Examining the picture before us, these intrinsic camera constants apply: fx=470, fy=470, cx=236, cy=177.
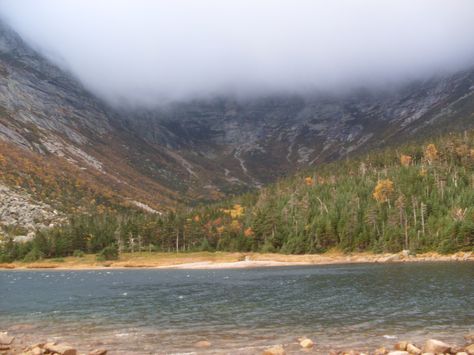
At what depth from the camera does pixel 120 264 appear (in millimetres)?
159125

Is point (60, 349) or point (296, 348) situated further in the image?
point (296, 348)

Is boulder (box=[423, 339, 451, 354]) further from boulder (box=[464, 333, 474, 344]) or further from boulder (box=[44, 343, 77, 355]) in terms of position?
boulder (box=[44, 343, 77, 355])

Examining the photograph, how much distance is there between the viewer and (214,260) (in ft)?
513

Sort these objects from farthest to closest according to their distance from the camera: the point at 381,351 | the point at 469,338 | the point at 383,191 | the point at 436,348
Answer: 1. the point at 383,191
2. the point at 469,338
3. the point at 381,351
4. the point at 436,348

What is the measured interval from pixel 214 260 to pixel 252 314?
364ft

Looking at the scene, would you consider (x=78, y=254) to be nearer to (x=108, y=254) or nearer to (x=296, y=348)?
(x=108, y=254)

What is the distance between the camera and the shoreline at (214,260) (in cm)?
12862

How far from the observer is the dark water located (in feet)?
113

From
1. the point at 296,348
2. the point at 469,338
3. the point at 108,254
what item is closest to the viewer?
the point at 296,348

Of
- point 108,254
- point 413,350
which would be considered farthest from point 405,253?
point 413,350

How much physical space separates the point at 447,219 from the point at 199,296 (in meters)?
95.7

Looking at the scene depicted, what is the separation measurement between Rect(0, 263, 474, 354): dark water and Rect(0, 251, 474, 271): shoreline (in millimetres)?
54239

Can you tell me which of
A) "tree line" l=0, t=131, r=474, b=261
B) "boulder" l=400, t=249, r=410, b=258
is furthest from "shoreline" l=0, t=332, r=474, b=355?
"tree line" l=0, t=131, r=474, b=261

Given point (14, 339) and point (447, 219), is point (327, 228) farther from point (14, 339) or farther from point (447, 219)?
point (14, 339)
